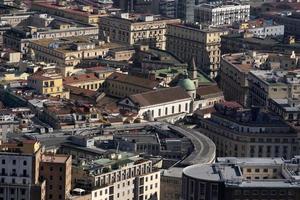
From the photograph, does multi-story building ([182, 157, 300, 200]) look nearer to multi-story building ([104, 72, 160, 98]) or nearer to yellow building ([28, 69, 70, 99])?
yellow building ([28, 69, 70, 99])

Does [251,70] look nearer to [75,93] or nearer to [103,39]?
[75,93]

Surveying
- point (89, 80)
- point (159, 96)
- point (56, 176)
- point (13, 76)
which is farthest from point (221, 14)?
point (56, 176)

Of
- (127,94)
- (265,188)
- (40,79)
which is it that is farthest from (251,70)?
(265,188)

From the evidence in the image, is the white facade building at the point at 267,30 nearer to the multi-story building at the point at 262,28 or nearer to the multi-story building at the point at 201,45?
the multi-story building at the point at 262,28

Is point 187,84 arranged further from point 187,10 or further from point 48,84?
point 187,10

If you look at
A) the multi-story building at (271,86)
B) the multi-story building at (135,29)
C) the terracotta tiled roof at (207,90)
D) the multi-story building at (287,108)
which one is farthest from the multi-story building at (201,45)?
the multi-story building at (287,108)

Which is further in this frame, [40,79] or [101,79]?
[101,79]

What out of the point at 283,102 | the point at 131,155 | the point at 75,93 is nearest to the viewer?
the point at 131,155
